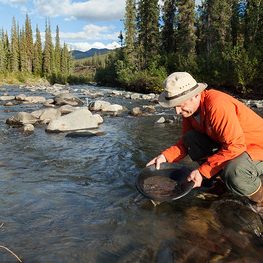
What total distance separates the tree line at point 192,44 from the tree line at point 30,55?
2757 centimetres

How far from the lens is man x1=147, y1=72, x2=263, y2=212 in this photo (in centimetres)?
372

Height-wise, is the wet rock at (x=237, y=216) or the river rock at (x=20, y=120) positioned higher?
the wet rock at (x=237, y=216)

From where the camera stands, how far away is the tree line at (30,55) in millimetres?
76562

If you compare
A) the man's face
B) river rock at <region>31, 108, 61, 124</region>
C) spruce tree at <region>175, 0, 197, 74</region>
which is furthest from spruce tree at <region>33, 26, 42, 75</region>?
the man's face

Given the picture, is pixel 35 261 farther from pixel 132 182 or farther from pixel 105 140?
pixel 105 140

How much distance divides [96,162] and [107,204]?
2510mm

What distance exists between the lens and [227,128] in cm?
368

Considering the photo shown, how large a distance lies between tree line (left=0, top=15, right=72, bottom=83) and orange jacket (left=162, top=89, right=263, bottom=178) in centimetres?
7148

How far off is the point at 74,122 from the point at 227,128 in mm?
8327

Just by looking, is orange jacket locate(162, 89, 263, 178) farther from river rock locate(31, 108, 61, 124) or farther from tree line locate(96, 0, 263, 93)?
tree line locate(96, 0, 263, 93)

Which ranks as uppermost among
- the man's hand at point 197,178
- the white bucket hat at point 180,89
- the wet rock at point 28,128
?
the white bucket hat at point 180,89

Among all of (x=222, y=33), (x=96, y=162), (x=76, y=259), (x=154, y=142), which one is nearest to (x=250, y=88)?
(x=222, y=33)

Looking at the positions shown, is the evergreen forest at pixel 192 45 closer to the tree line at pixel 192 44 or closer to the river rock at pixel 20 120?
the tree line at pixel 192 44

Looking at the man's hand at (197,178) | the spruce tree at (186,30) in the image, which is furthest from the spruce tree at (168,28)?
the man's hand at (197,178)
